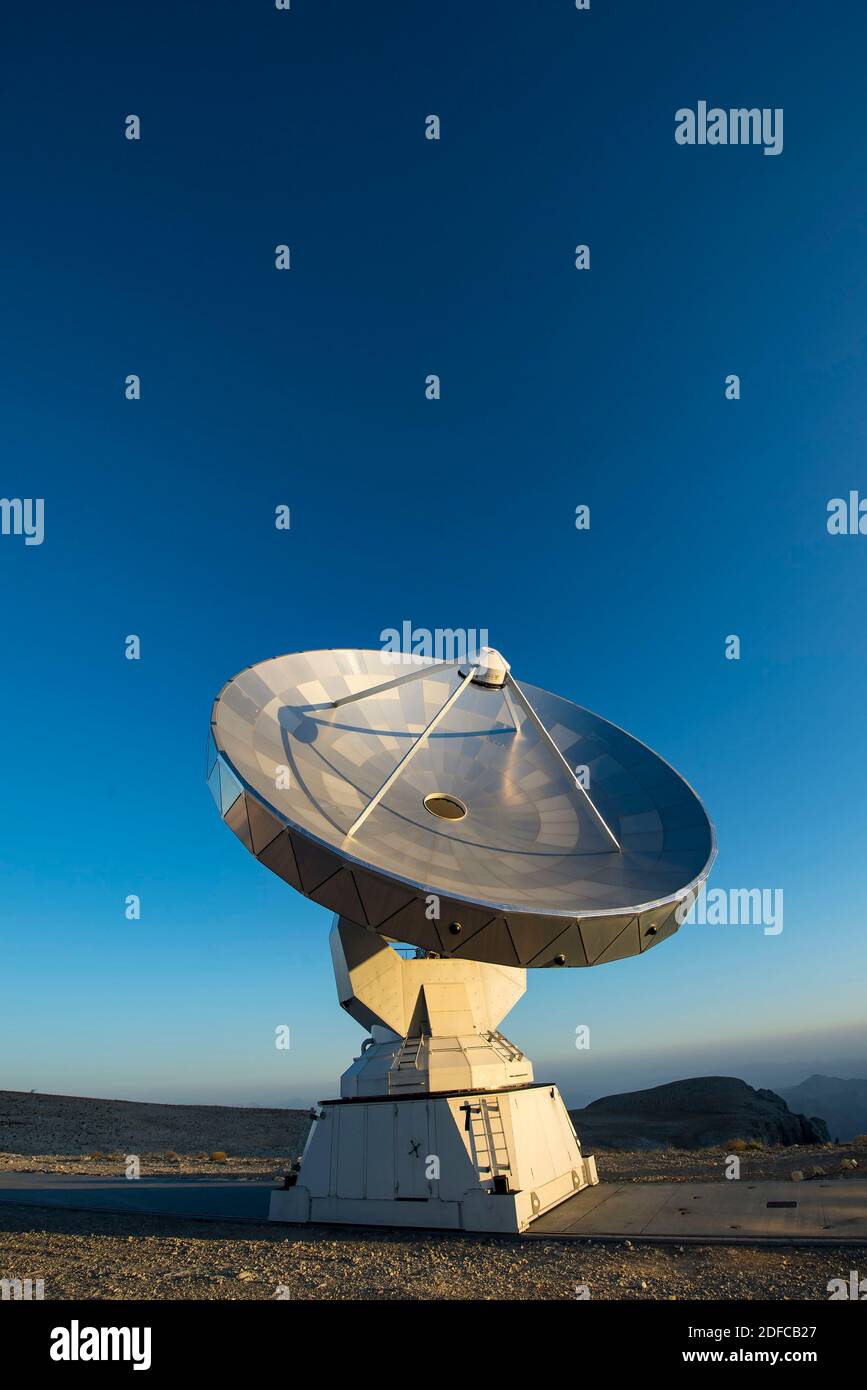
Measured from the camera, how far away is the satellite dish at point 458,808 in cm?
1507

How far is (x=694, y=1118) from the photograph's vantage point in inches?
2096

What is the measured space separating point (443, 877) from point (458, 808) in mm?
5208

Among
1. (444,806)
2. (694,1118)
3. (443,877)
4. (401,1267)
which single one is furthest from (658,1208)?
(694,1118)

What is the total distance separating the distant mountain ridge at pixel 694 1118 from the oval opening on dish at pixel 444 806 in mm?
26337

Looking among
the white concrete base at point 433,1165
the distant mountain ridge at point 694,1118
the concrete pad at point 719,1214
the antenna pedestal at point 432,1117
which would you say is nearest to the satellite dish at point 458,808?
the antenna pedestal at point 432,1117

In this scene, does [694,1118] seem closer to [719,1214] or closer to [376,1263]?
[719,1214]

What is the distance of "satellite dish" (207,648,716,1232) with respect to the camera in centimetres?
1530

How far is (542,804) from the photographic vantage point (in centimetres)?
2248

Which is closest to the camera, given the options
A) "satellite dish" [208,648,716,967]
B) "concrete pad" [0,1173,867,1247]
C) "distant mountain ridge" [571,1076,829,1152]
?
"concrete pad" [0,1173,867,1247]

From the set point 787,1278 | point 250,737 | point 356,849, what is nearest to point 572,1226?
point 787,1278

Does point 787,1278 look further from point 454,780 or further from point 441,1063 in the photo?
point 454,780

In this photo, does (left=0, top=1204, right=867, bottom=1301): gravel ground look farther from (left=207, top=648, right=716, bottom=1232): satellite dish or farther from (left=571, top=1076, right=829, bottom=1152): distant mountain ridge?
(left=571, top=1076, right=829, bottom=1152): distant mountain ridge

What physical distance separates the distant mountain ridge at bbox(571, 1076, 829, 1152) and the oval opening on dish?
86.4 ft

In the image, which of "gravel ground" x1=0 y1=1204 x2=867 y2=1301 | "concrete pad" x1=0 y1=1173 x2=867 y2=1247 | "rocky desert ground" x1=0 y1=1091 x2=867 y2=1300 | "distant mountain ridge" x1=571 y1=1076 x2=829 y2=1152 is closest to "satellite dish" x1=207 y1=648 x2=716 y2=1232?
"concrete pad" x1=0 y1=1173 x2=867 y2=1247
